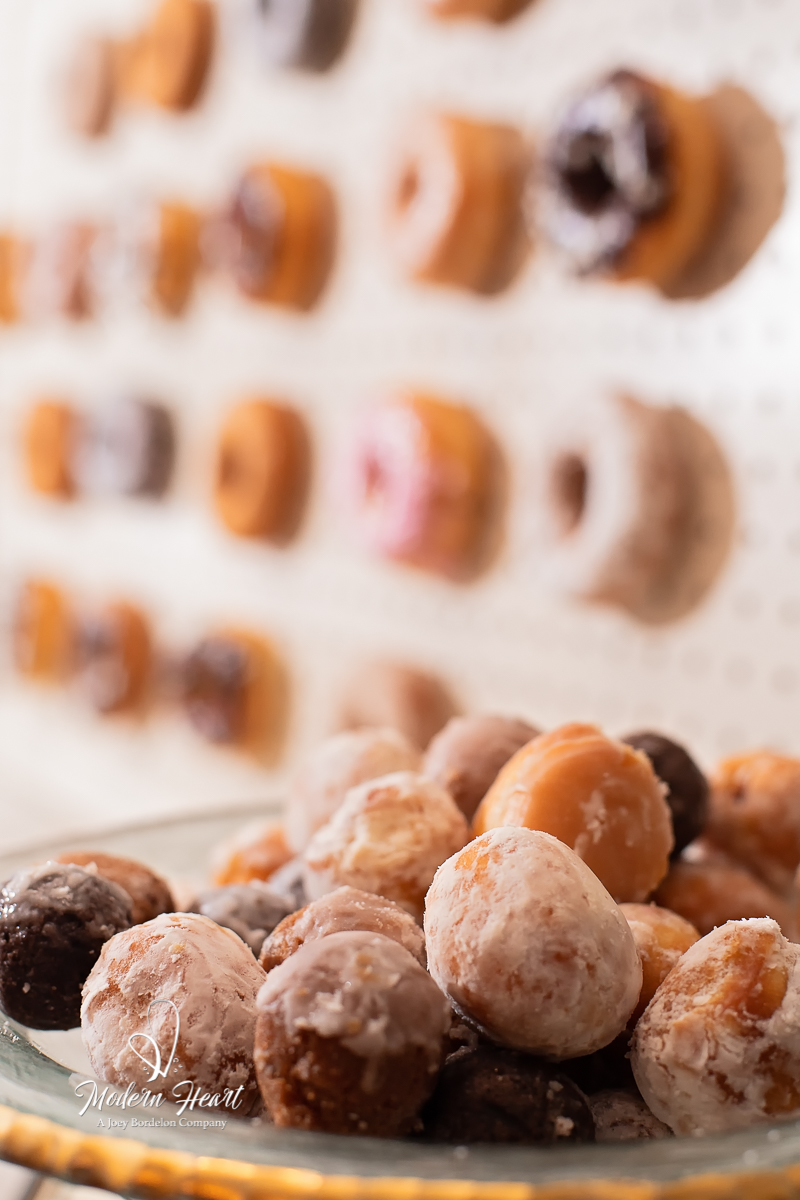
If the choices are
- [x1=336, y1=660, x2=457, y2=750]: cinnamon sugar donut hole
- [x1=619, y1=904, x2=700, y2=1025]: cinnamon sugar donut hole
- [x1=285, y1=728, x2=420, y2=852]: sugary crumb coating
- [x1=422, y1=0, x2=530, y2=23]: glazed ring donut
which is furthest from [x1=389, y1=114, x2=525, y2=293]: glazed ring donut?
[x1=619, y1=904, x2=700, y2=1025]: cinnamon sugar donut hole

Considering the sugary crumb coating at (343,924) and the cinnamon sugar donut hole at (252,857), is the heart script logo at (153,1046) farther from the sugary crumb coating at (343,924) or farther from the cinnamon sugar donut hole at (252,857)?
the cinnamon sugar donut hole at (252,857)

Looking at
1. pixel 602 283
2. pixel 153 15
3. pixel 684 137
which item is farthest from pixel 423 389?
pixel 153 15

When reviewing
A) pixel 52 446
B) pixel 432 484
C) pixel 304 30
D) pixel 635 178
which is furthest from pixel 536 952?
pixel 52 446

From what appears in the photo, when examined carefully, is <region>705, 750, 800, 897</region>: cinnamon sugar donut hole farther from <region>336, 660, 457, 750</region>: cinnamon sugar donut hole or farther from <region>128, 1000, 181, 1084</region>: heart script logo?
<region>336, 660, 457, 750</region>: cinnamon sugar donut hole

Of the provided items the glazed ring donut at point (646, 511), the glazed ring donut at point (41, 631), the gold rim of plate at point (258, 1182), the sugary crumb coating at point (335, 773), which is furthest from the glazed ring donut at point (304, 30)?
the gold rim of plate at point (258, 1182)

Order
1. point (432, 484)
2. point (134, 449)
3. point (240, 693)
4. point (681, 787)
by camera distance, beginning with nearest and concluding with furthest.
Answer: point (681, 787) < point (432, 484) < point (240, 693) < point (134, 449)

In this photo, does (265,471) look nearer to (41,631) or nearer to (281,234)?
(281,234)
